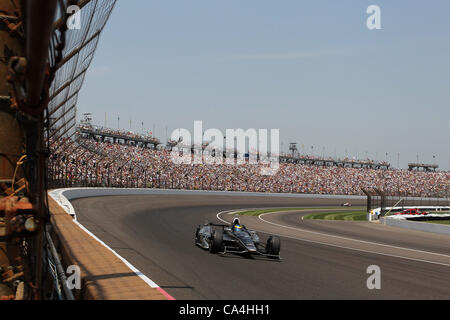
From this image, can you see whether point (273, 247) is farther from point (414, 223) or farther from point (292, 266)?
point (414, 223)

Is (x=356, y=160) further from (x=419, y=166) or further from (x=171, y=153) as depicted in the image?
(x=171, y=153)

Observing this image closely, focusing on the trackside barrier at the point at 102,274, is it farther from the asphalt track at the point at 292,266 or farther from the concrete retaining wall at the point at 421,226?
the concrete retaining wall at the point at 421,226

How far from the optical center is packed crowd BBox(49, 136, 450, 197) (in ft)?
132

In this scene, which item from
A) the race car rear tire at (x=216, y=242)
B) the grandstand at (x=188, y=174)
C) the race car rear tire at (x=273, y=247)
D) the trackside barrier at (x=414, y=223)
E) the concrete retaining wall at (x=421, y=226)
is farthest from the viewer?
the grandstand at (x=188, y=174)

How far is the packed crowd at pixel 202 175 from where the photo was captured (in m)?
40.1

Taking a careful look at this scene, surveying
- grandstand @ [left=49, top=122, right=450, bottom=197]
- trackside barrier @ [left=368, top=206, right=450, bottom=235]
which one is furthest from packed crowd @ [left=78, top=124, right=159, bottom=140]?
trackside barrier @ [left=368, top=206, right=450, bottom=235]

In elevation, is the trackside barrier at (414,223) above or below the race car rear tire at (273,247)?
below

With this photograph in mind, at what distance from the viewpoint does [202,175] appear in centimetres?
6081

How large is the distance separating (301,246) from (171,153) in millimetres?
52344

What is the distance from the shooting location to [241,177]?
66375 millimetres

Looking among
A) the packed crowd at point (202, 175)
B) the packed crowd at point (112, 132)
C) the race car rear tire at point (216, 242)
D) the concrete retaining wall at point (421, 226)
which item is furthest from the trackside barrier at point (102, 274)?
the packed crowd at point (112, 132)

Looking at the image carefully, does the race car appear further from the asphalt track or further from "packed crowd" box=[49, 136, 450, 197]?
"packed crowd" box=[49, 136, 450, 197]
